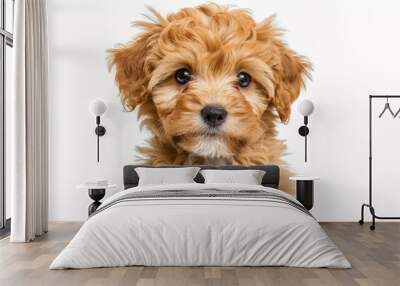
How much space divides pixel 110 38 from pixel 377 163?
3475mm

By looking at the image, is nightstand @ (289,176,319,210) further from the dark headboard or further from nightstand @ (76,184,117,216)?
nightstand @ (76,184,117,216)

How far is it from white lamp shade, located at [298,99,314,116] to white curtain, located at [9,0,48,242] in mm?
2851

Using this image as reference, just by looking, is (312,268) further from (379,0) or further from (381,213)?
(379,0)

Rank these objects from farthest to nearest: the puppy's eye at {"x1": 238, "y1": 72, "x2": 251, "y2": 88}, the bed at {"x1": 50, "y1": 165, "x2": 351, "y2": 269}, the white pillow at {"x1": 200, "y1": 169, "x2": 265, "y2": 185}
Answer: the puppy's eye at {"x1": 238, "y1": 72, "x2": 251, "y2": 88} < the white pillow at {"x1": 200, "y1": 169, "x2": 265, "y2": 185} < the bed at {"x1": 50, "y1": 165, "x2": 351, "y2": 269}

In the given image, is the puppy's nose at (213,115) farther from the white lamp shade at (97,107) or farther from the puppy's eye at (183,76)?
A: the white lamp shade at (97,107)

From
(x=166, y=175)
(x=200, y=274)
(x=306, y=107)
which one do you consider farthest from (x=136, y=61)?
(x=200, y=274)

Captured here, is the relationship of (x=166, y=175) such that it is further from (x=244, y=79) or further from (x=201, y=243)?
(x=201, y=243)

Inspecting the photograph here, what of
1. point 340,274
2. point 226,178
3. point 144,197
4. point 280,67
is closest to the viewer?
point 340,274

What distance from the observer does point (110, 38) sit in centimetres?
685

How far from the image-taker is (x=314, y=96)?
6766 mm

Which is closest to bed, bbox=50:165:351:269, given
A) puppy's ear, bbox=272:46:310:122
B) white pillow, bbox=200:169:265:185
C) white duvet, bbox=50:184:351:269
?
white duvet, bbox=50:184:351:269

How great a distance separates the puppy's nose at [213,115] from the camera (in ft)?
20.7

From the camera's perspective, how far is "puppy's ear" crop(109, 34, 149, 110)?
6595 millimetres

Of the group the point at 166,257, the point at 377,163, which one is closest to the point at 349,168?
the point at 377,163
